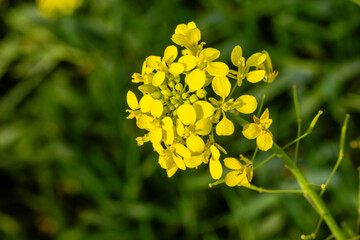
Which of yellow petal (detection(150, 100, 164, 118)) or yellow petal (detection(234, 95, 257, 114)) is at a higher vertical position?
yellow petal (detection(234, 95, 257, 114))

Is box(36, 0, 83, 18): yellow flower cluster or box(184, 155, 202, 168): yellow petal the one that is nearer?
box(184, 155, 202, 168): yellow petal

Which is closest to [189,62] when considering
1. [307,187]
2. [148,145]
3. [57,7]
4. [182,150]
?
[182,150]

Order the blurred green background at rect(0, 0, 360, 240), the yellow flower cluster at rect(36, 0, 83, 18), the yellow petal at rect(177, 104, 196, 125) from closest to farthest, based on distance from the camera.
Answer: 1. the yellow petal at rect(177, 104, 196, 125)
2. the blurred green background at rect(0, 0, 360, 240)
3. the yellow flower cluster at rect(36, 0, 83, 18)

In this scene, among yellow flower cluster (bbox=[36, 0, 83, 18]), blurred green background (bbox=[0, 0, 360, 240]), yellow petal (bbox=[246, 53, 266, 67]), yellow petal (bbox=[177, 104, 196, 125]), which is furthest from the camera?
yellow flower cluster (bbox=[36, 0, 83, 18])

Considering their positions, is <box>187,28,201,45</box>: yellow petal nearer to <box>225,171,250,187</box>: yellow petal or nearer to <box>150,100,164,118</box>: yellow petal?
<box>150,100,164,118</box>: yellow petal

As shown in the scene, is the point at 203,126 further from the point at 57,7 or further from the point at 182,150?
the point at 57,7

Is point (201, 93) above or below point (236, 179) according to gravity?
above

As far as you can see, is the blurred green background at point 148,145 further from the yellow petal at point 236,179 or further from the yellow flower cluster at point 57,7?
the yellow petal at point 236,179

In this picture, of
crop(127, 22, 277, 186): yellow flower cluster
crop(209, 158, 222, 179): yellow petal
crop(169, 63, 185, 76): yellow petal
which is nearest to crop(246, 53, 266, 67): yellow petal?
crop(127, 22, 277, 186): yellow flower cluster
